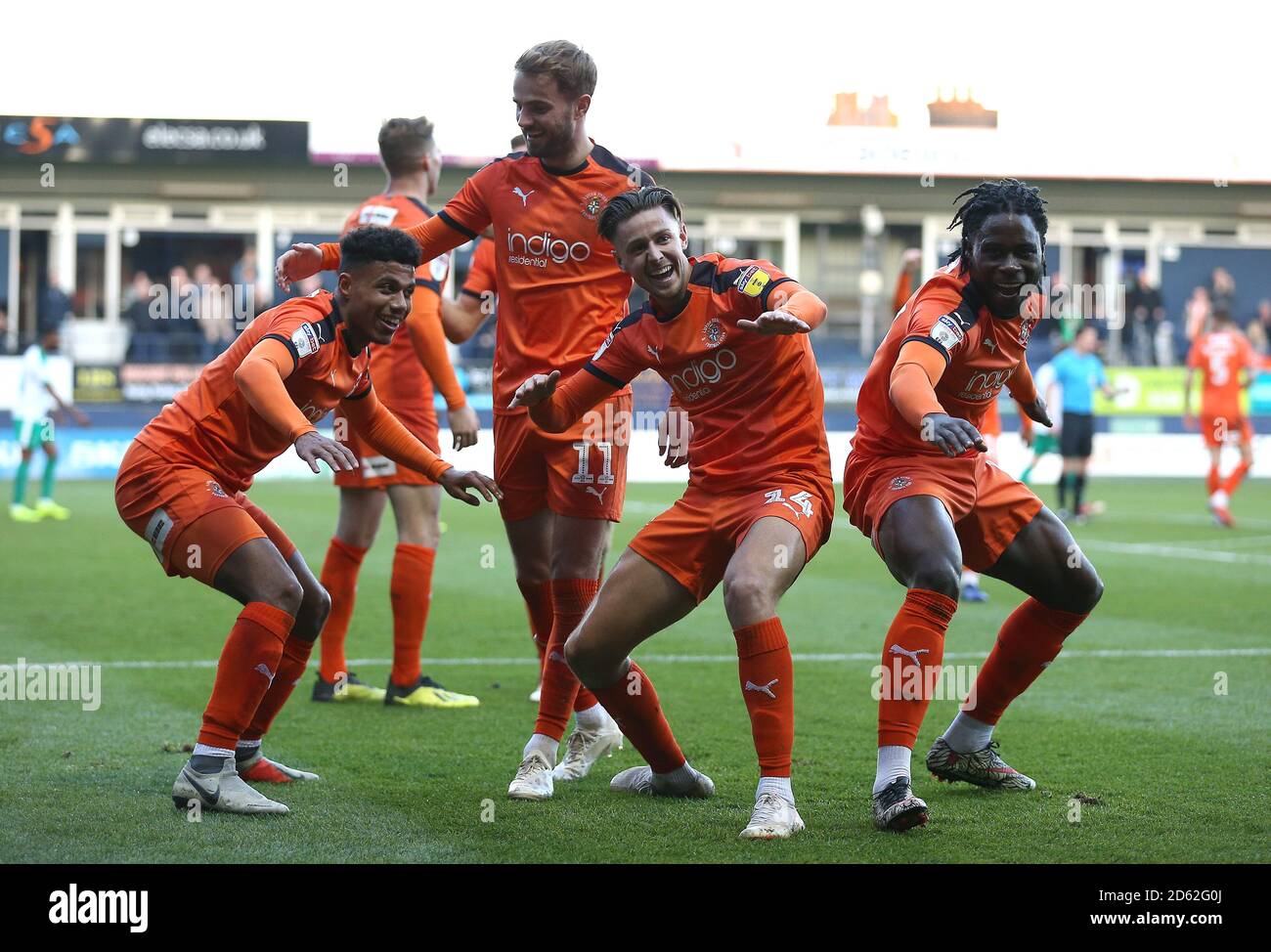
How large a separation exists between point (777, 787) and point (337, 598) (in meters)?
3.35

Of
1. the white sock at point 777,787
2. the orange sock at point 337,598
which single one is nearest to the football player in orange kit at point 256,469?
the white sock at point 777,787

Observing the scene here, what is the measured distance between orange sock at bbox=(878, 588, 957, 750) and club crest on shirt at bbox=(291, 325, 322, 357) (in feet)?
6.89

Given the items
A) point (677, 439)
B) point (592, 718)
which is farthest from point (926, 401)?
point (592, 718)

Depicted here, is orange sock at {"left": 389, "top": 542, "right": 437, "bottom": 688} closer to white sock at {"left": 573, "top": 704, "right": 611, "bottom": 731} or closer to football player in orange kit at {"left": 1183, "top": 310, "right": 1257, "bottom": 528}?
white sock at {"left": 573, "top": 704, "right": 611, "bottom": 731}

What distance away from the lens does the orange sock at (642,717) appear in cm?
517

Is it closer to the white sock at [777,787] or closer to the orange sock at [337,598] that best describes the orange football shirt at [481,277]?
the orange sock at [337,598]

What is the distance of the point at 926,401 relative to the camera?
15.7 feet

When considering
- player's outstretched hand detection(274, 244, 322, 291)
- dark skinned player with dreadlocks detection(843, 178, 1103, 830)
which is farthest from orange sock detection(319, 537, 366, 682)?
dark skinned player with dreadlocks detection(843, 178, 1103, 830)

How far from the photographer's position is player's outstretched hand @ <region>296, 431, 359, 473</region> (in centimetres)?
471

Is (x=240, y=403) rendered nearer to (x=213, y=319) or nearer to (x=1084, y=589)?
(x=1084, y=589)

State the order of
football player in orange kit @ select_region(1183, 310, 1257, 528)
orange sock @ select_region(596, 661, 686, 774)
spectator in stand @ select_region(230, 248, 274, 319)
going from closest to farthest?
orange sock @ select_region(596, 661, 686, 774), football player in orange kit @ select_region(1183, 310, 1257, 528), spectator in stand @ select_region(230, 248, 274, 319)

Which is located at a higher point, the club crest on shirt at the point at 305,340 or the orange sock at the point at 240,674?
the club crest on shirt at the point at 305,340

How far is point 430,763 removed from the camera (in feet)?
19.2
